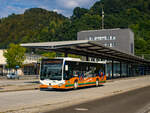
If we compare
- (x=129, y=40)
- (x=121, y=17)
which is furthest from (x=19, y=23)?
(x=129, y=40)

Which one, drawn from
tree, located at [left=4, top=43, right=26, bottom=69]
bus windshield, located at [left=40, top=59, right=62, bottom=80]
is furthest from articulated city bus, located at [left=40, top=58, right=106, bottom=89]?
tree, located at [left=4, top=43, right=26, bottom=69]

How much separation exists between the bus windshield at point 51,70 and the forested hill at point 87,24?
94.8 meters

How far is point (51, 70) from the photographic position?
20.4 meters

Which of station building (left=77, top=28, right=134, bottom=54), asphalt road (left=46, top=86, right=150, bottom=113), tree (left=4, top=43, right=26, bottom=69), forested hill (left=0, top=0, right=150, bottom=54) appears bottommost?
asphalt road (left=46, top=86, right=150, bottom=113)

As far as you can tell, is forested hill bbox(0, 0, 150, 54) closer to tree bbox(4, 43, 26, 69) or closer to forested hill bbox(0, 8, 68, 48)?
forested hill bbox(0, 8, 68, 48)

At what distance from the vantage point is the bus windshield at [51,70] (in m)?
20.2

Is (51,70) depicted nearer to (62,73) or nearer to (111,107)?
(62,73)

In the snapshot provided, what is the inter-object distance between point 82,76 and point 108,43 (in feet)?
252

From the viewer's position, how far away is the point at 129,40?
95312mm

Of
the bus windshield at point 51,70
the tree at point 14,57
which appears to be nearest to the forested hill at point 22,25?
the tree at point 14,57

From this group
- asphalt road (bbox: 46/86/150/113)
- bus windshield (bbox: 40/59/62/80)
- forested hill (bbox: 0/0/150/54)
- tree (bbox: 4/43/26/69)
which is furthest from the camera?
forested hill (bbox: 0/0/150/54)

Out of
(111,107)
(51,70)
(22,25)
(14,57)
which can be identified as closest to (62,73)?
(51,70)

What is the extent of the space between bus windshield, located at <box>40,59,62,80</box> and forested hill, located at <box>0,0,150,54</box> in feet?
311

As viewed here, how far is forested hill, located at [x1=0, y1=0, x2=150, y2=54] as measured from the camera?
125 meters
